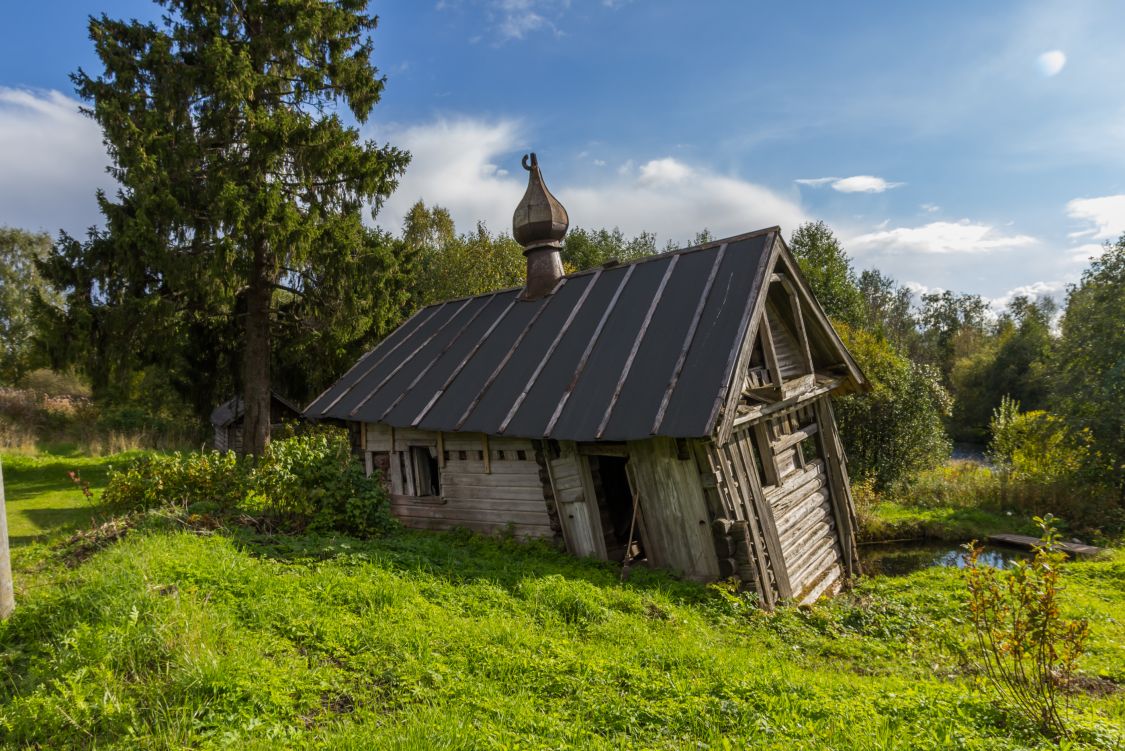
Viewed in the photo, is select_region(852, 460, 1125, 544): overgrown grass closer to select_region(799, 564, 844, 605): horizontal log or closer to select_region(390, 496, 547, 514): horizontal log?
select_region(799, 564, 844, 605): horizontal log

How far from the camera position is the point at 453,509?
11.4 metres

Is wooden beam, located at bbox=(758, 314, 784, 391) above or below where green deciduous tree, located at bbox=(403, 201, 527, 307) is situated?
below

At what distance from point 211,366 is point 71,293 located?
4306 millimetres

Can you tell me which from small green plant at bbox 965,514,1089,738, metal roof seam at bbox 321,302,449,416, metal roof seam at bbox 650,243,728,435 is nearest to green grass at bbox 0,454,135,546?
metal roof seam at bbox 321,302,449,416

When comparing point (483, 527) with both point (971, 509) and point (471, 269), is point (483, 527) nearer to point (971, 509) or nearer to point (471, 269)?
point (971, 509)

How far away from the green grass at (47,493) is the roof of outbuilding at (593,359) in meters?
5.97

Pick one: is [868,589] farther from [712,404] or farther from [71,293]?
[71,293]

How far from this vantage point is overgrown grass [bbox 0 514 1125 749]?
420cm

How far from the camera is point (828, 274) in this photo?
2828 cm

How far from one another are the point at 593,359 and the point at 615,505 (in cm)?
402

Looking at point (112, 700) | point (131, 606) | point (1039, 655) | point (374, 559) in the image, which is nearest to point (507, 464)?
point (374, 559)

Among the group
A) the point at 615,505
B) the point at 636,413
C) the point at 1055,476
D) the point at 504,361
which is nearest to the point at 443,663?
the point at 636,413

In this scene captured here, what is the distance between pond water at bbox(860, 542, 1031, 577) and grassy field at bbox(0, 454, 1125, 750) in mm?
5601

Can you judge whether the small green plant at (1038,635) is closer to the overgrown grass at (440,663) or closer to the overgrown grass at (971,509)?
the overgrown grass at (440,663)
